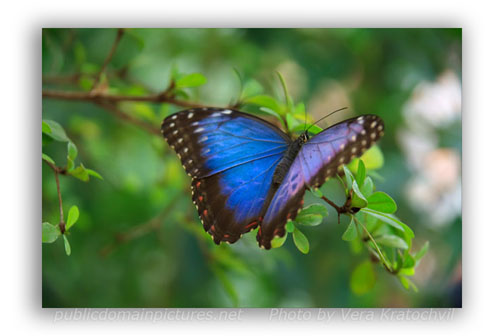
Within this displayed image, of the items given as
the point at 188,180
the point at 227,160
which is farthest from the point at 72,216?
the point at 188,180

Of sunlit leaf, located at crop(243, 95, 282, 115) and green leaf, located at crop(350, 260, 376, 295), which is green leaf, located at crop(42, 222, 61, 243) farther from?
green leaf, located at crop(350, 260, 376, 295)

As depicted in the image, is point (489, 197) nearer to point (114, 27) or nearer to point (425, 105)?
point (425, 105)

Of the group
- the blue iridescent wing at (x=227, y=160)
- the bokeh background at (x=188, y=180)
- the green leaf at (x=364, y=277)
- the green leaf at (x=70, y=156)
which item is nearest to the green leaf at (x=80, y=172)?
the green leaf at (x=70, y=156)

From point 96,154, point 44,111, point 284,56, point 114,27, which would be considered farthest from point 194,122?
point 284,56

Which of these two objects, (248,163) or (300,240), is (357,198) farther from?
(248,163)

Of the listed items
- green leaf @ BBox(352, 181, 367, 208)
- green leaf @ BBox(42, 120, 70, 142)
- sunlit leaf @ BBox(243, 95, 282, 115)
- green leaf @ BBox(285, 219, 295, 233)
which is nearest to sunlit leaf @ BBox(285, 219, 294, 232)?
green leaf @ BBox(285, 219, 295, 233)

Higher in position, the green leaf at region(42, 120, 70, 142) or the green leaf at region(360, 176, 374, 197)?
the green leaf at region(42, 120, 70, 142)

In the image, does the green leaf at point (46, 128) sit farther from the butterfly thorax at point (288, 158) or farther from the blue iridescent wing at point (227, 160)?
the butterfly thorax at point (288, 158)
